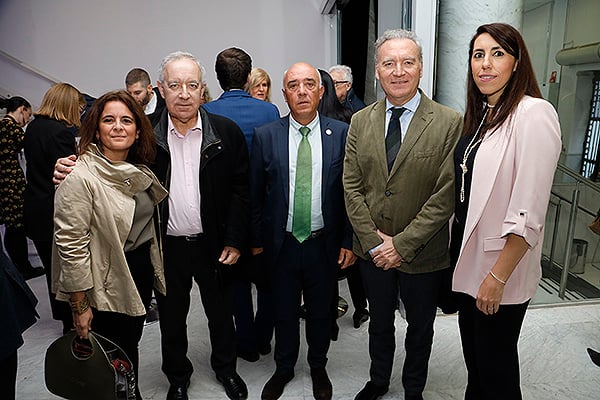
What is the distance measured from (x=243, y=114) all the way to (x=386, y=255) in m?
1.14

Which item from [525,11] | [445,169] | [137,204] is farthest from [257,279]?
[525,11]

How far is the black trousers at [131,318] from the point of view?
6.17 ft

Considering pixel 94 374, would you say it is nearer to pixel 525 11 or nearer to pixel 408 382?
pixel 408 382

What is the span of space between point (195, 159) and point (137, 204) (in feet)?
1.22

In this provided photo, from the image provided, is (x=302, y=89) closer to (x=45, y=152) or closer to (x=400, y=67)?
(x=400, y=67)

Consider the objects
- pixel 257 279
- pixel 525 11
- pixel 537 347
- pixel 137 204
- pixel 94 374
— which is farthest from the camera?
pixel 525 11

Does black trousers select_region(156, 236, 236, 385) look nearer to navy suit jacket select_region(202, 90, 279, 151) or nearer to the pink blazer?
navy suit jacket select_region(202, 90, 279, 151)

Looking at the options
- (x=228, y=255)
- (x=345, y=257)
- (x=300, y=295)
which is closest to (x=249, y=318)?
(x=300, y=295)

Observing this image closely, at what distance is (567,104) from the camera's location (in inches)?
155

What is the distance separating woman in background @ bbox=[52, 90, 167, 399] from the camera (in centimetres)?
168

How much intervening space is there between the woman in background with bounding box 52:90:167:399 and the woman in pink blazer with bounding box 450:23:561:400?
50.6 inches

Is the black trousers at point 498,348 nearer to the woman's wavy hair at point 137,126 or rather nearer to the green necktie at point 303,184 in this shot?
the green necktie at point 303,184

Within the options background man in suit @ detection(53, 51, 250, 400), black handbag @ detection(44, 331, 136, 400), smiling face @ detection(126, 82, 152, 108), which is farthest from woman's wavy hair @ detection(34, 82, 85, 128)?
black handbag @ detection(44, 331, 136, 400)

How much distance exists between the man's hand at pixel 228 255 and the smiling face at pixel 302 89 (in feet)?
2.43
